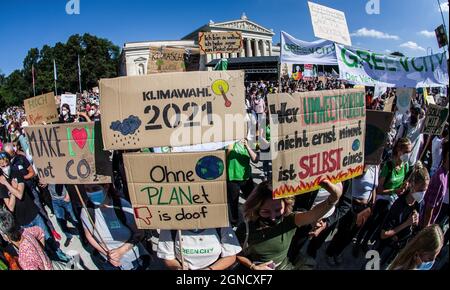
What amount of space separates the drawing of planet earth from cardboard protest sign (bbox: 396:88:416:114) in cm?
335

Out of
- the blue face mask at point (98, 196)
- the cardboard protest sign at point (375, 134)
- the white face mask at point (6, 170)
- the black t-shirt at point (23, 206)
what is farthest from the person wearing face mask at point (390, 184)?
the white face mask at point (6, 170)

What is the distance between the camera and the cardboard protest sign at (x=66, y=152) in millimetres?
2988

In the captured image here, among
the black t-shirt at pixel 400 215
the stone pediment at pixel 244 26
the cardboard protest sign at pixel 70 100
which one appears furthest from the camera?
the stone pediment at pixel 244 26

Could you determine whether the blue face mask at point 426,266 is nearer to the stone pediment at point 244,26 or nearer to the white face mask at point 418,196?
the white face mask at point 418,196

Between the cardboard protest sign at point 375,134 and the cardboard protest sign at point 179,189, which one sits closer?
the cardboard protest sign at point 179,189

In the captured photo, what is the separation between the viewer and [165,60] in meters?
6.90

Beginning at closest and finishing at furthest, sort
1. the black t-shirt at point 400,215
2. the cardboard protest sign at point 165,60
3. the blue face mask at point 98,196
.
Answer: the blue face mask at point 98,196
the black t-shirt at point 400,215
the cardboard protest sign at point 165,60

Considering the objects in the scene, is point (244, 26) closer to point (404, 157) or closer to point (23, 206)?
point (404, 157)

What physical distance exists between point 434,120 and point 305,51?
6.54 ft

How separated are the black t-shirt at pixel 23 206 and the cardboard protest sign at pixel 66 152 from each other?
815 mm

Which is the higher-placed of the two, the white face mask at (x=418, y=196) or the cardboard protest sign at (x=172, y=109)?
the cardboard protest sign at (x=172, y=109)
